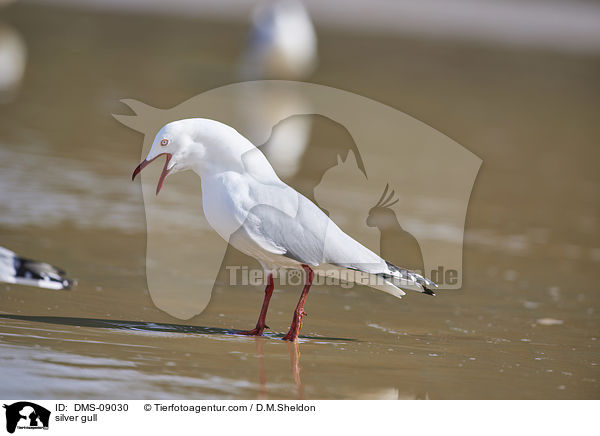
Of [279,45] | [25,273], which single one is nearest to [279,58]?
[279,45]

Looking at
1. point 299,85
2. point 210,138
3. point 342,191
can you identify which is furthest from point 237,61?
point 210,138

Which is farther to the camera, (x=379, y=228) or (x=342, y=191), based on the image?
(x=342, y=191)

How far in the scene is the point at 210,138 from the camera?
491 cm

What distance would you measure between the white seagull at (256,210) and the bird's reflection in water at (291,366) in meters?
0.10

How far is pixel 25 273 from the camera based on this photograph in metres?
5.64

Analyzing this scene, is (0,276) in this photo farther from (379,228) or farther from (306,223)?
(379,228)

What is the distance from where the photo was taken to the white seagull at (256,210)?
483cm

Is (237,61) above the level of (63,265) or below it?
above

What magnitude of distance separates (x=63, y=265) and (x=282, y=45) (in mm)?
9349
